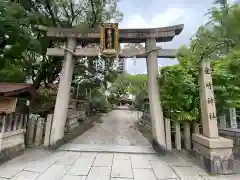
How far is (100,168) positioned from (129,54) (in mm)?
3952

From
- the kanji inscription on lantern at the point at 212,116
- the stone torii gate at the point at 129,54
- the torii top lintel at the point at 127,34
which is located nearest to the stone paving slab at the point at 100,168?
the stone torii gate at the point at 129,54

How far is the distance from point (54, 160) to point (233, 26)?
493cm

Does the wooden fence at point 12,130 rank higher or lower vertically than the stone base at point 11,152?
higher

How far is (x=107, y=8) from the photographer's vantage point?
370 inches

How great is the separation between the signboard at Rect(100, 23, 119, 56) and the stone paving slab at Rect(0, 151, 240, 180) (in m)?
3.44

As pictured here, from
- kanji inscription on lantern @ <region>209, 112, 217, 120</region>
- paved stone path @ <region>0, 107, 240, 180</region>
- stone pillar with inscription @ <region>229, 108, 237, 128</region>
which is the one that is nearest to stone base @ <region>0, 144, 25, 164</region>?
paved stone path @ <region>0, 107, 240, 180</region>

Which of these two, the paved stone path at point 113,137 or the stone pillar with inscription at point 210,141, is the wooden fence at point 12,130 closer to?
the paved stone path at point 113,137

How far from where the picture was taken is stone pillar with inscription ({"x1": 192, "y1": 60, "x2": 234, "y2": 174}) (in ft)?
12.7

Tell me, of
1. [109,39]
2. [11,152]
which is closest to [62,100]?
[11,152]

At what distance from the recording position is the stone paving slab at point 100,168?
3.49m

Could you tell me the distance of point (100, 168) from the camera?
390 centimetres

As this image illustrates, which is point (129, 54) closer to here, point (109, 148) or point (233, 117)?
point (109, 148)

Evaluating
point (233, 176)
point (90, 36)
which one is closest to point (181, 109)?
point (233, 176)

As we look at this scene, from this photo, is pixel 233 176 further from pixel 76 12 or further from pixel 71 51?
pixel 76 12
